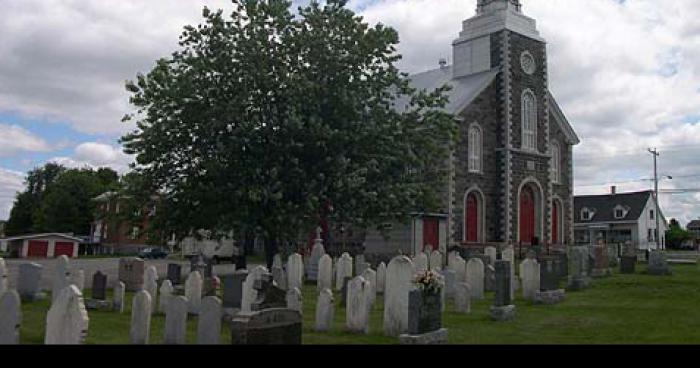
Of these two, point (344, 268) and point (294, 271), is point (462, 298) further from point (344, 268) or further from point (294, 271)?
point (294, 271)

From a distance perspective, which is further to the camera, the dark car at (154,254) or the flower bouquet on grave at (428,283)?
the dark car at (154,254)

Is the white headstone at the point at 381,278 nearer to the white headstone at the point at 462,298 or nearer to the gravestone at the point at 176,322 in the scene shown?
the white headstone at the point at 462,298

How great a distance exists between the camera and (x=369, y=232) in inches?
1315

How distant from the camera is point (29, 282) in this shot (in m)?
15.3

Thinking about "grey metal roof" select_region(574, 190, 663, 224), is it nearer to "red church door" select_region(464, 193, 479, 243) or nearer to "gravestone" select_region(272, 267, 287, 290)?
"red church door" select_region(464, 193, 479, 243)

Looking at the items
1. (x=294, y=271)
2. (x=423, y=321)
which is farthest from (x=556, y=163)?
(x=423, y=321)

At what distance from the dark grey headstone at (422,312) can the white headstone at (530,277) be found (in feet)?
20.5

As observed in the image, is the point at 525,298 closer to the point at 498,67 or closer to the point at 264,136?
the point at 264,136

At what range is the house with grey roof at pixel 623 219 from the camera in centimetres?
6425

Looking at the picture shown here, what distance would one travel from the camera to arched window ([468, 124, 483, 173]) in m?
34.9

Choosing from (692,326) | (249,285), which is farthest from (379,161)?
(692,326)

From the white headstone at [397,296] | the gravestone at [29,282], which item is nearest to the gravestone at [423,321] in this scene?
the white headstone at [397,296]

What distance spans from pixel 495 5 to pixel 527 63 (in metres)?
3.80

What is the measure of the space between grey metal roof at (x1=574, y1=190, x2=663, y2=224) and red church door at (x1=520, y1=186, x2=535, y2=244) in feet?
105
